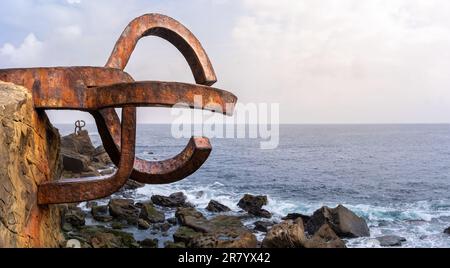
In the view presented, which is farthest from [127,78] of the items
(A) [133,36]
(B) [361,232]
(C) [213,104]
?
(B) [361,232]

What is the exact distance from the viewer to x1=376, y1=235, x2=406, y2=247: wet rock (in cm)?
1691

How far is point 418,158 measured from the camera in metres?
54.2

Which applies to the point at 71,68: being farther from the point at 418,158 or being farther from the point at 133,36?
the point at 418,158

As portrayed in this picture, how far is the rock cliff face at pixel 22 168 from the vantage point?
→ 379 cm

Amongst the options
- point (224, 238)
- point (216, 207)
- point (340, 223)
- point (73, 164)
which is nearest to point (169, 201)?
point (216, 207)

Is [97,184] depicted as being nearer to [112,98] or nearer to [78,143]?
[112,98]

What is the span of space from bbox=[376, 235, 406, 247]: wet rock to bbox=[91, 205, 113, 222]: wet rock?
11461mm

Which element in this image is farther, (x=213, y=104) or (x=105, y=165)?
(x=105, y=165)

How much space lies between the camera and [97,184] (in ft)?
14.9

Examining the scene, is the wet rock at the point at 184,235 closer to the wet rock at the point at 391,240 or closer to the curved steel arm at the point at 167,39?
the wet rock at the point at 391,240

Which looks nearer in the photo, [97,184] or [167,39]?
[97,184]

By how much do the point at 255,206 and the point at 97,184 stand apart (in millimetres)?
18337

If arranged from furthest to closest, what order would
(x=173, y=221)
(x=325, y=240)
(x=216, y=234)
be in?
(x=173, y=221) → (x=325, y=240) → (x=216, y=234)

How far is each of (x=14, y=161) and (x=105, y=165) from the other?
32.7 m
